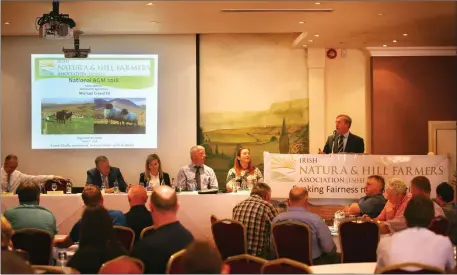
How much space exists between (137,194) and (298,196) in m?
1.49

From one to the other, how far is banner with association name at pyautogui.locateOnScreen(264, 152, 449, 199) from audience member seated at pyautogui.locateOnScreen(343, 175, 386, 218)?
3.10ft

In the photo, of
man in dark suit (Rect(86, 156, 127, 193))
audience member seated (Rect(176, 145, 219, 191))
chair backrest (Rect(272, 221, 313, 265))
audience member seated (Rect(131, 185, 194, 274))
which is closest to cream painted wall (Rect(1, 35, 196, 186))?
man in dark suit (Rect(86, 156, 127, 193))

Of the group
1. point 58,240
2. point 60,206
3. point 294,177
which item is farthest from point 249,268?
→ point 60,206

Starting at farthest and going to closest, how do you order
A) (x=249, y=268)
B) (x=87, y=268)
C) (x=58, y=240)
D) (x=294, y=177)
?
(x=294, y=177) < (x=58, y=240) < (x=249, y=268) < (x=87, y=268)

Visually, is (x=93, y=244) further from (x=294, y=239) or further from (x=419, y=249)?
(x=294, y=239)

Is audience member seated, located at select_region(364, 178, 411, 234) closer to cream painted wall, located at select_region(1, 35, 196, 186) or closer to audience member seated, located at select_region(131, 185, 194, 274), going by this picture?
audience member seated, located at select_region(131, 185, 194, 274)

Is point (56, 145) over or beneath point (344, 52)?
beneath

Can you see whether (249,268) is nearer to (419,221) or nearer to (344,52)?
(419,221)

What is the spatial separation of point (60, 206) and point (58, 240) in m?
2.56

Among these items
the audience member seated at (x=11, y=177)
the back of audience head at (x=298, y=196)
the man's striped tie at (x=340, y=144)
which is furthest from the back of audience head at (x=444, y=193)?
the audience member seated at (x=11, y=177)

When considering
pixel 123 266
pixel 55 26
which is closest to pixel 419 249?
pixel 123 266

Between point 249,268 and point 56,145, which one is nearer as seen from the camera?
point 249,268

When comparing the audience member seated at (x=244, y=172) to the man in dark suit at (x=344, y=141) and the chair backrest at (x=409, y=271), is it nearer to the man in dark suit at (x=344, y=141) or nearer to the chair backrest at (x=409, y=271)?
the man in dark suit at (x=344, y=141)

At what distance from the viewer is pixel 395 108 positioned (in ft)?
40.8
